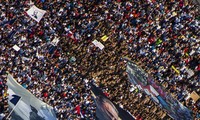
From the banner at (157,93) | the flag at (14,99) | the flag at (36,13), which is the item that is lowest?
the banner at (157,93)

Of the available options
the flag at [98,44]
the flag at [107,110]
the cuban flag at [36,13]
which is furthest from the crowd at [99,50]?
the flag at [107,110]

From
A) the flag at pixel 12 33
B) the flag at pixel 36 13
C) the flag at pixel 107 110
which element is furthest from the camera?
the flag at pixel 36 13

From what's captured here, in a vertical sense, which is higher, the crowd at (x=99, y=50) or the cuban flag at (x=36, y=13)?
the cuban flag at (x=36, y=13)

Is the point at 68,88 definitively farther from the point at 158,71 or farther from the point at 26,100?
the point at 158,71

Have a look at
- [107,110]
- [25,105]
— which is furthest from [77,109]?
[25,105]

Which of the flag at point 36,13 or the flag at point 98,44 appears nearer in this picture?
the flag at point 36,13

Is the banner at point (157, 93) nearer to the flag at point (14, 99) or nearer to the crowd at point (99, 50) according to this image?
the crowd at point (99, 50)

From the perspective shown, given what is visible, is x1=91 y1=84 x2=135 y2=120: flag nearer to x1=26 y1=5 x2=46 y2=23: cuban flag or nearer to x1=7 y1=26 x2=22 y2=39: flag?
x1=26 y1=5 x2=46 y2=23: cuban flag
